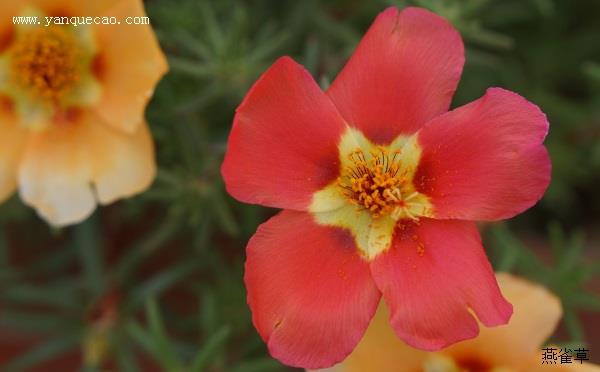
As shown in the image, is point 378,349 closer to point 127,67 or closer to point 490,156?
point 490,156

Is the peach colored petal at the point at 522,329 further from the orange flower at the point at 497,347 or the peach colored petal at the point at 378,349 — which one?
the peach colored petal at the point at 378,349

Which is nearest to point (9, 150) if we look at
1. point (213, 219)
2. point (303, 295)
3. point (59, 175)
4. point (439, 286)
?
point (59, 175)

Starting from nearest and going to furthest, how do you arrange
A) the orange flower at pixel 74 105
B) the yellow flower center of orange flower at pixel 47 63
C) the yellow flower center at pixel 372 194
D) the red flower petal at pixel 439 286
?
1. the red flower petal at pixel 439 286
2. the yellow flower center at pixel 372 194
3. the orange flower at pixel 74 105
4. the yellow flower center of orange flower at pixel 47 63

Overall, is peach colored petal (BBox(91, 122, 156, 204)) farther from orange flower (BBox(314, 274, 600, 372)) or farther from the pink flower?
orange flower (BBox(314, 274, 600, 372))

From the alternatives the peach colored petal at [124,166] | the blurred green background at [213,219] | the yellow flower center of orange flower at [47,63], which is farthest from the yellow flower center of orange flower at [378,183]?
the yellow flower center of orange flower at [47,63]

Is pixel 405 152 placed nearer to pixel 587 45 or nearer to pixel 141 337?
pixel 141 337
